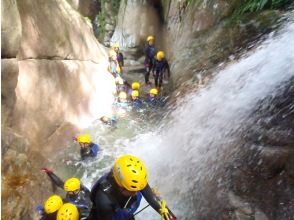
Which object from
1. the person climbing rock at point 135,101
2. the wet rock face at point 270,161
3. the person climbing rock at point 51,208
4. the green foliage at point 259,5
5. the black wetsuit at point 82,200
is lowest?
the person climbing rock at point 135,101

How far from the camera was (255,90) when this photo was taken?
695 centimetres

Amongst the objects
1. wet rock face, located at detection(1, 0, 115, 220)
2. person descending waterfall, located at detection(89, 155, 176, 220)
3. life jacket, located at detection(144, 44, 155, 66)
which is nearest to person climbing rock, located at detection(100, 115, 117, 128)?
wet rock face, located at detection(1, 0, 115, 220)

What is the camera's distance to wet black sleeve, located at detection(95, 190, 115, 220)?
3604 millimetres

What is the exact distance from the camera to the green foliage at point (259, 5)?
9.63 metres

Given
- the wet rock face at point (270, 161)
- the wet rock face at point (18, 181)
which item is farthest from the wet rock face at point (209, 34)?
the wet rock face at point (18, 181)

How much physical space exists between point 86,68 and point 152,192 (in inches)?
295

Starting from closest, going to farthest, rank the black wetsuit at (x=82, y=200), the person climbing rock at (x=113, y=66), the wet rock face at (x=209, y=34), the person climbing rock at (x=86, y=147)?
the black wetsuit at (x=82, y=200), the person climbing rock at (x=86, y=147), the wet rock face at (x=209, y=34), the person climbing rock at (x=113, y=66)

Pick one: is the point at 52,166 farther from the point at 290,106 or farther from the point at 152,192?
the point at 290,106

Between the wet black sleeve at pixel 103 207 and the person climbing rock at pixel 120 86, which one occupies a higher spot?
the wet black sleeve at pixel 103 207

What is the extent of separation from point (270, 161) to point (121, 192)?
2.35 meters

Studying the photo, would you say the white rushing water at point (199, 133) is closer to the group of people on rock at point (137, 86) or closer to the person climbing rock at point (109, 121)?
the person climbing rock at point (109, 121)

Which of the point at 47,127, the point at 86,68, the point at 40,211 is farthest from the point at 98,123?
the point at 40,211

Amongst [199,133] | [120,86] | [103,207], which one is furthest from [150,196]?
[120,86]

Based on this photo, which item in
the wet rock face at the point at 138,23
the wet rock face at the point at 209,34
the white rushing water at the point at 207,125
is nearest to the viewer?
the white rushing water at the point at 207,125
